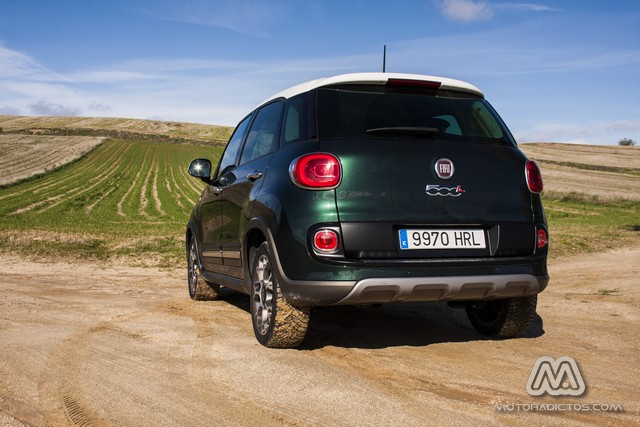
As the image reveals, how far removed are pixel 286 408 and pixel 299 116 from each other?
2.05m

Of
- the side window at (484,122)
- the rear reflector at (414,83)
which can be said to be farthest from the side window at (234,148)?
the side window at (484,122)

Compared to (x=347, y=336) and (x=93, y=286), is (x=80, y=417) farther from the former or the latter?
(x=93, y=286)

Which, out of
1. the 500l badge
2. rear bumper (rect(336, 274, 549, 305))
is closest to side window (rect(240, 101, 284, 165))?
the 500l badge

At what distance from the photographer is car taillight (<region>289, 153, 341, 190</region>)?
13.2ft

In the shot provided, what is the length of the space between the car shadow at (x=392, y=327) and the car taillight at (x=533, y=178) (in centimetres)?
120

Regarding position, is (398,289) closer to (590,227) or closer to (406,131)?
(406,131)

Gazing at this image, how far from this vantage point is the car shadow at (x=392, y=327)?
4.75 meters

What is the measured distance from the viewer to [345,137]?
4.16 metres

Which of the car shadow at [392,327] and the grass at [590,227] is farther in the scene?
the grass at [590,227]

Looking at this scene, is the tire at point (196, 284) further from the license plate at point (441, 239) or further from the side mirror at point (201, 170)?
the license plate at point (441, 239)

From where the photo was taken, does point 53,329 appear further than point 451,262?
Yes

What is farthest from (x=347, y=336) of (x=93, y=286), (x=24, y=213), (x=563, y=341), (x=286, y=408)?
(x=24, y=213)

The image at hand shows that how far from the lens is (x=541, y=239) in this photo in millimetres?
4430

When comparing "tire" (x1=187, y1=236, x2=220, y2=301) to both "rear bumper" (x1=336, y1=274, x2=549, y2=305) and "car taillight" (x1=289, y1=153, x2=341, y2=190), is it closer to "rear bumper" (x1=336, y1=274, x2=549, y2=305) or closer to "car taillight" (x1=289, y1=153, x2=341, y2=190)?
"car taillight" (x1=289, y1=153, x2=341, y2=190)
